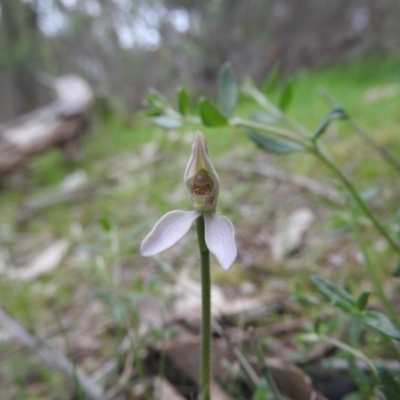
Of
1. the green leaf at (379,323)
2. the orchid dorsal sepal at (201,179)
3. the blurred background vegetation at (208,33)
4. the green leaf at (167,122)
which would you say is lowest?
the green leaf at (379,323)

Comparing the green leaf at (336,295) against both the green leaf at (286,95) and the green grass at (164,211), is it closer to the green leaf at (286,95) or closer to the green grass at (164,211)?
the green grass at (164,211)

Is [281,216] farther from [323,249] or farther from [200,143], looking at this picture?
[200,143]

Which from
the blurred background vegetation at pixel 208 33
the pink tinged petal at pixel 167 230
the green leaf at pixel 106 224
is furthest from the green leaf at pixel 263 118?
the blurred background vegetation at pixel 208 33

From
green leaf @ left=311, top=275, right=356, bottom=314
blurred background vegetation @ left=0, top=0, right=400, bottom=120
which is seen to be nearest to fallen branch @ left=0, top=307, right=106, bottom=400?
green leaf @ left=311, top=275, right=356, bottom=314

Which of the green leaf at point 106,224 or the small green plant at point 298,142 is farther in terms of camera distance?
the green leaf at point 106,224

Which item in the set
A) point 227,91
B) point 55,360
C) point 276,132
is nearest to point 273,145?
point 276,132
